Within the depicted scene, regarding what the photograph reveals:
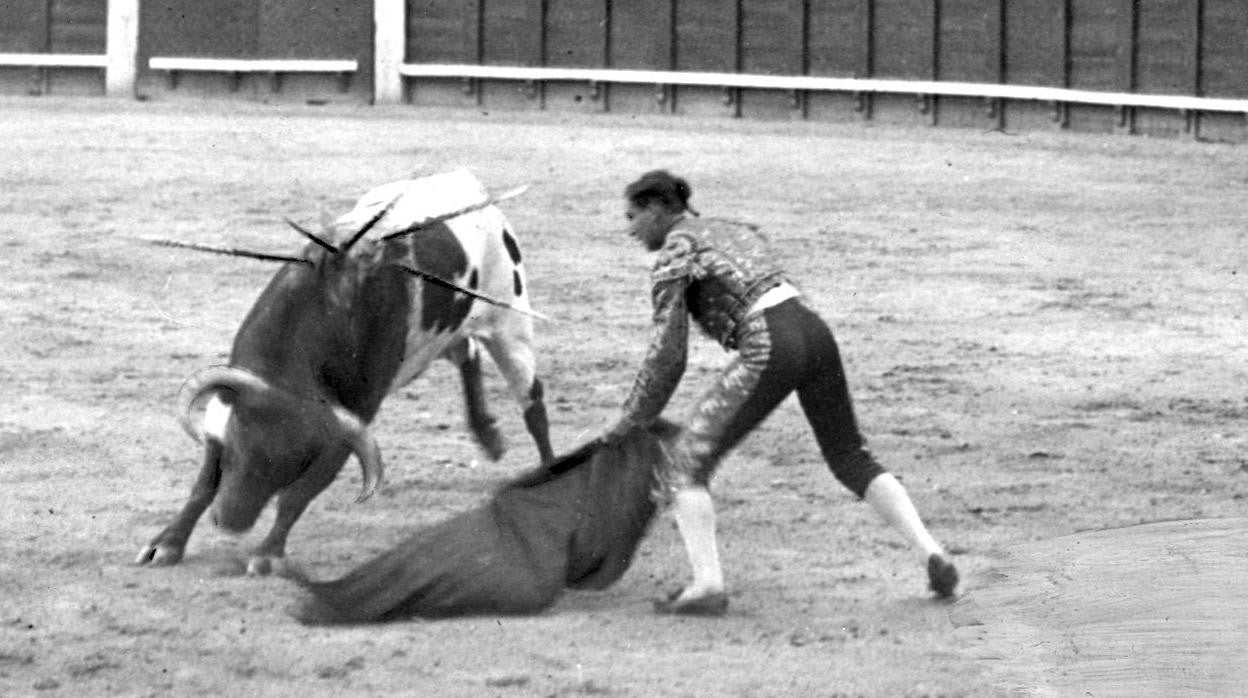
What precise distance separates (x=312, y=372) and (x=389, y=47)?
1294cm

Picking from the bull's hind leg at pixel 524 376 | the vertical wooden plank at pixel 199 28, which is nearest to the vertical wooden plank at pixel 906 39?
the vertical wooden plank at pixel 199 28

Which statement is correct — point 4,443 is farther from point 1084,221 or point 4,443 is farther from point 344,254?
point 1084,221

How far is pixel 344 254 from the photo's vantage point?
573 cm

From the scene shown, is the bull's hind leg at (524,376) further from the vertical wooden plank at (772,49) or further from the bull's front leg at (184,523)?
the vertical wooden plank at (772,49)

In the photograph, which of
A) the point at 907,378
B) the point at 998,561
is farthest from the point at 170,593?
the point at 907,378

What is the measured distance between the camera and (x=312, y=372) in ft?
18.4

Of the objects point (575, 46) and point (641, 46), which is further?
point (575, 46)

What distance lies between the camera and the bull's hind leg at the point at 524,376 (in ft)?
22.2

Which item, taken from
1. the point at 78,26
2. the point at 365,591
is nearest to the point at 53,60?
the point at 78,26

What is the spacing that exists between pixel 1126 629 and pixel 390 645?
1.52 m

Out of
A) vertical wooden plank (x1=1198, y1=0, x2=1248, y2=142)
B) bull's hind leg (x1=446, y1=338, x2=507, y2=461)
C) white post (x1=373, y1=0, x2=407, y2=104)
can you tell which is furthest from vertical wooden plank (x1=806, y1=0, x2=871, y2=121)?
bull's hind leg (x1=446, y1=338, x2=507, y2=461)

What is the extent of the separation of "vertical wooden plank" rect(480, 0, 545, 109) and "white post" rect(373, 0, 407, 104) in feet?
2.26

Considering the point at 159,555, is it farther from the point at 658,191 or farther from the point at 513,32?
the point at 513,32

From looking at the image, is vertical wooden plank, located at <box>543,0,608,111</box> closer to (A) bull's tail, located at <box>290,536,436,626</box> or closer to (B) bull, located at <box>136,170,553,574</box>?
(B) bull, located at <box>136,170,553,574</box>
